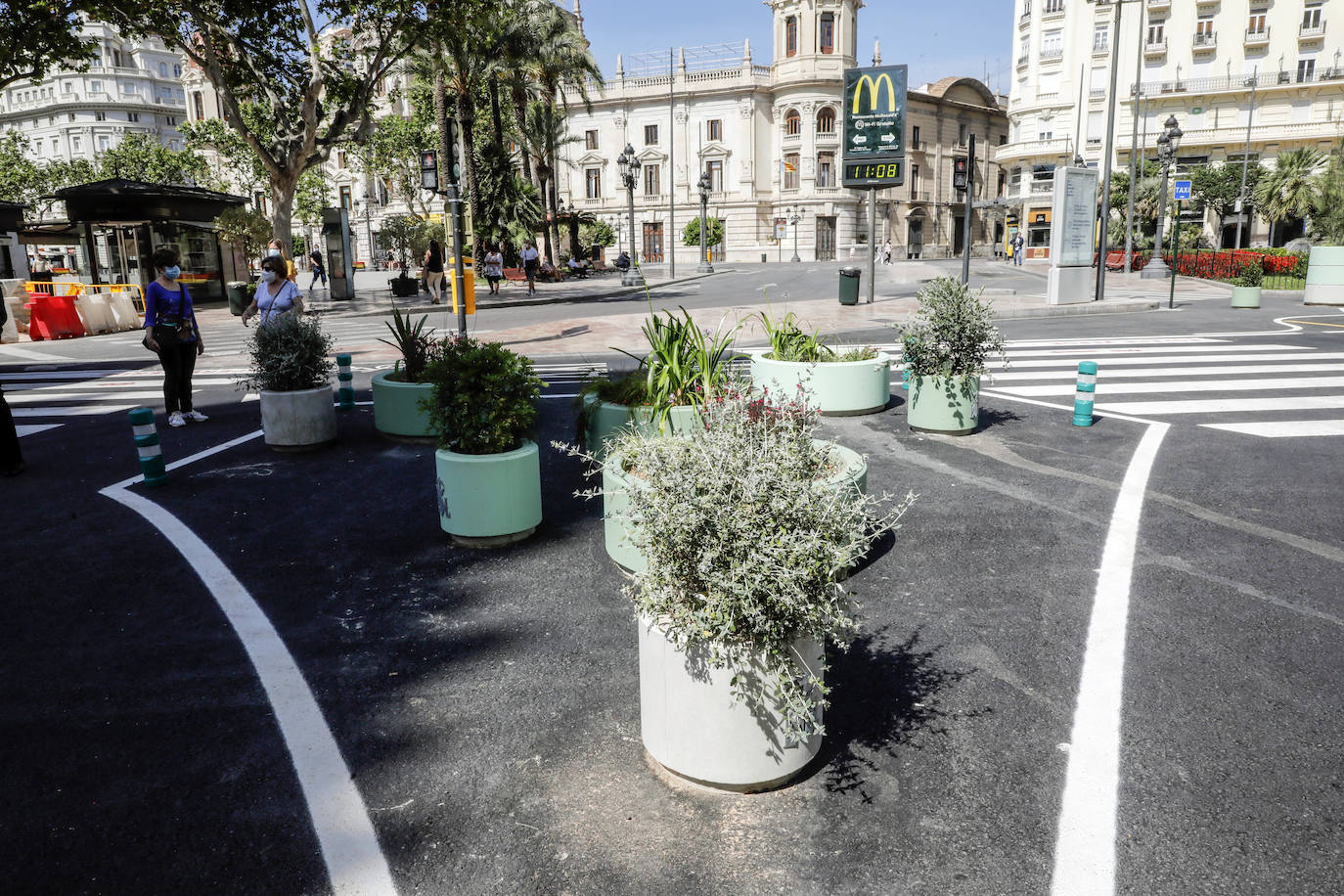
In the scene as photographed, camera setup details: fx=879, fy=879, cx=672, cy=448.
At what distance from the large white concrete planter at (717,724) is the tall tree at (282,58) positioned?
20.0 meters

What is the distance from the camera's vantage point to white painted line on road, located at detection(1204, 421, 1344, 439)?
8798 millimetres

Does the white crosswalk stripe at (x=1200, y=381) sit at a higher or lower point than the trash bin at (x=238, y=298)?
lower

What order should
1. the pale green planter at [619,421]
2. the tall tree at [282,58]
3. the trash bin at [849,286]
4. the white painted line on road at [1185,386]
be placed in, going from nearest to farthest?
the pale green planter at [619,421] < the white painted line on road at [1185,386] < the tall tree at [282,58] < the trash bin at [849,286]

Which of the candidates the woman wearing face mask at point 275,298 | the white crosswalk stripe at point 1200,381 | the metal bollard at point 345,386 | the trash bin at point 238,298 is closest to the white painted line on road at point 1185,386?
the white crosswalk stripe at point 1200,381

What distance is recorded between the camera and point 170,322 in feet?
30.1

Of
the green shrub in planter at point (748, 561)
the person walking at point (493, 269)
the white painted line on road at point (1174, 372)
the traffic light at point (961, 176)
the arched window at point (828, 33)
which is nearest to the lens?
the green shrub in planter at point (748, 561)

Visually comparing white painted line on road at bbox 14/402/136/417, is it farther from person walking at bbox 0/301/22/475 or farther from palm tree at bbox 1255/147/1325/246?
palm tree at bbox 1255/147/1325/246

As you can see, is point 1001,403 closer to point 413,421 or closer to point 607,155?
point 413,421

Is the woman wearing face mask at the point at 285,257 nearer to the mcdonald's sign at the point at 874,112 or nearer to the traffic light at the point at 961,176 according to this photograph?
the mcdonald's sign at the point at 874,112

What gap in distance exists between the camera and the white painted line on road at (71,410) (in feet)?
36.5

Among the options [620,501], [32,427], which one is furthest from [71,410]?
[620,501]

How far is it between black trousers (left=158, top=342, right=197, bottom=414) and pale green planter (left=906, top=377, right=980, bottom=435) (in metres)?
7.63

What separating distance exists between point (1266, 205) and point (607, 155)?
47.5 meters

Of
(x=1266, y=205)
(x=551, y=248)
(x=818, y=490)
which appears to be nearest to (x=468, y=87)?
(x=551, y=248)
